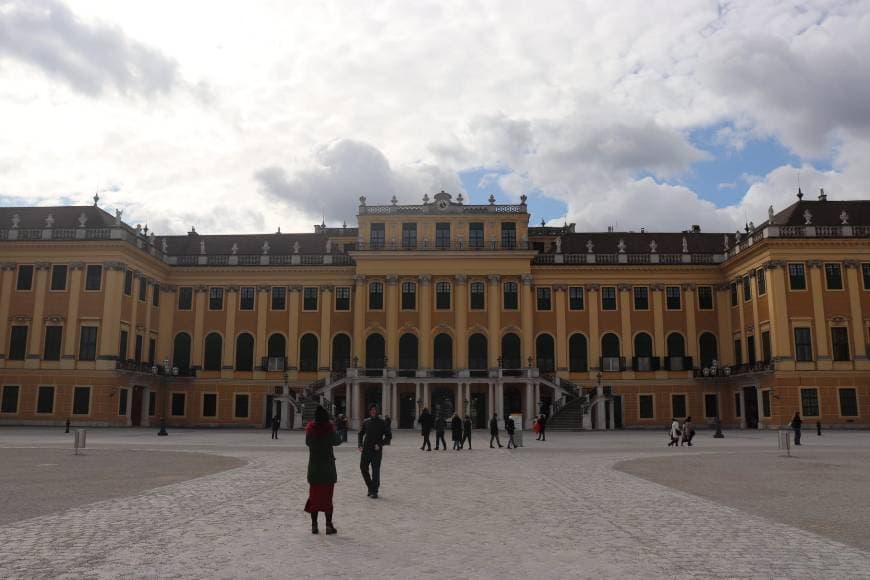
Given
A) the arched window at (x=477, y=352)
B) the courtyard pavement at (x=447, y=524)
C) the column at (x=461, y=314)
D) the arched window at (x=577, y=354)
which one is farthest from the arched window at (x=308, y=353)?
the courtyard pavement at (x=447, y=524)

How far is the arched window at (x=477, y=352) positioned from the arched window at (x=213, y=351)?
20383mm

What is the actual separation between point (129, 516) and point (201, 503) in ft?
5.83

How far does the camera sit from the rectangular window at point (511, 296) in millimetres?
59875

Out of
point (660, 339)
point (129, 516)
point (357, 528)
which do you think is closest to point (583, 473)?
point (357, 528)

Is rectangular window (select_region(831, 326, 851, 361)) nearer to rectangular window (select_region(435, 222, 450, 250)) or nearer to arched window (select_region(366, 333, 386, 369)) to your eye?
rectangular window (select_region(435, 222, 450, 250))

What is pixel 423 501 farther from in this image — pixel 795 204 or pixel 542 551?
pixel 795 204

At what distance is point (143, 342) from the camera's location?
2301 inches

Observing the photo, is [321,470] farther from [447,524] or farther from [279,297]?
[279,297]

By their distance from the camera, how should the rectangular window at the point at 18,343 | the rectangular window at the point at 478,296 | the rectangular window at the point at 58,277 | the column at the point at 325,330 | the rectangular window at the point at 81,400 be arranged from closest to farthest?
the rectangular window at the point at 81,400 → the rectangular window at the point at 18,343 → the rectangular window at the point at 58,277 → the rectangular window at the point at 478,296 → the column at the point at 325,330

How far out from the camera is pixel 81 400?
52.3 meters

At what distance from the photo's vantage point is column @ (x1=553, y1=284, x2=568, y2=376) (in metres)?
59.9

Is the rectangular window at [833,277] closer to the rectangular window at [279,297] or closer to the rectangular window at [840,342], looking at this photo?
the rectangular window at [840,342]

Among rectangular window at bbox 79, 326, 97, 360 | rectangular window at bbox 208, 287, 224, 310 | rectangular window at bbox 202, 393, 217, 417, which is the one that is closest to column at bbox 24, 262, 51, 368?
rectangular window at bbox 79, 326, 97, 360

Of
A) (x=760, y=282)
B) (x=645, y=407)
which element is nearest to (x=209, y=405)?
(x=645, y=407)
